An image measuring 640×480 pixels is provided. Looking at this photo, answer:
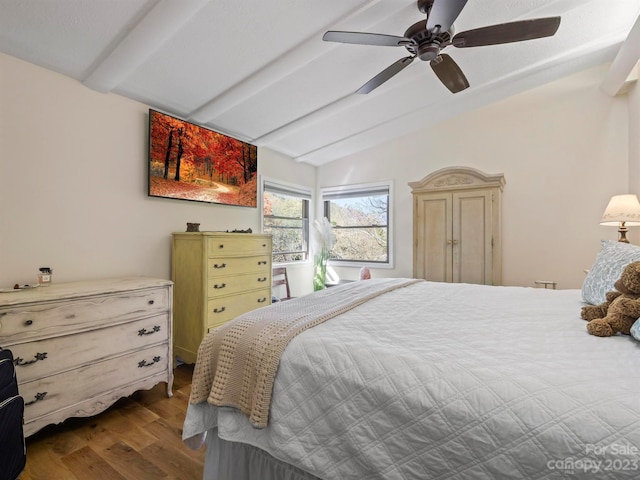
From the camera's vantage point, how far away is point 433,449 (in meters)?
0.83

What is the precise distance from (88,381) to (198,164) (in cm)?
196

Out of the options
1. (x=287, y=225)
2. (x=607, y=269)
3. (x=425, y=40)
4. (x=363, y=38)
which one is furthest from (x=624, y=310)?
(x=287, y=225)

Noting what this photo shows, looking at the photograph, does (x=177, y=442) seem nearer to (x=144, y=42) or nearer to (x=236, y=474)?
(x=236, y=474)

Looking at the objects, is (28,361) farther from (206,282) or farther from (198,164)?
(198,164)

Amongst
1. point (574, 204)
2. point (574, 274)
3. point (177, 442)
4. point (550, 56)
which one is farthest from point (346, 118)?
point (177, 442)

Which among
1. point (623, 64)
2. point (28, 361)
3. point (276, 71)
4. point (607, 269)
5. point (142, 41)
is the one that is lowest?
point (28, 361)

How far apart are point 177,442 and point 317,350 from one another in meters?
1.29

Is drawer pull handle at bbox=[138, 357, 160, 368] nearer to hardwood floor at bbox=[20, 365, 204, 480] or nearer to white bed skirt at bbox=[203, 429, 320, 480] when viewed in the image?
hardwood floor at bbox=[20, 365, 204, 480]

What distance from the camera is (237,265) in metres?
2.88

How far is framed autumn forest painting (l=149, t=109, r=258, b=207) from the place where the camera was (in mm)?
2688

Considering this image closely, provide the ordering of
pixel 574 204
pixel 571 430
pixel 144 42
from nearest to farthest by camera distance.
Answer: pixel 571 430
pixel 144 42
pixel 574 204

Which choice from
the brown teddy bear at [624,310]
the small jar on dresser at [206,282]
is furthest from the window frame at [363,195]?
the brown teddy bear at [624,310]

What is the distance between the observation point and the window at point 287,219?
414 cm

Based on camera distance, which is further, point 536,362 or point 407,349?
point 407,349
